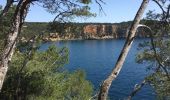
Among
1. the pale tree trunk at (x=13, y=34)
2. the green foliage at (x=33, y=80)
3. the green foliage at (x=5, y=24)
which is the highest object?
the pale tree trunk at (x=13, y=34)

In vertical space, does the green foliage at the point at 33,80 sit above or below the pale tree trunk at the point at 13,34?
below

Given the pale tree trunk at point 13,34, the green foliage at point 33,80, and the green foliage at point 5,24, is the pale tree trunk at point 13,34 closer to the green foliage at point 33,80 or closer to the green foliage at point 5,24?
the green foliage at point 33,80

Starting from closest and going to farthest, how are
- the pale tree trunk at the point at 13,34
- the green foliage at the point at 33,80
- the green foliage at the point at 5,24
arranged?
the pale tree trunk at the point at 13,34 → the green foliage at the point at 5,24 → the green foliage at the point at 33,80

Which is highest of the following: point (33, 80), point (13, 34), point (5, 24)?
point (13, 34)

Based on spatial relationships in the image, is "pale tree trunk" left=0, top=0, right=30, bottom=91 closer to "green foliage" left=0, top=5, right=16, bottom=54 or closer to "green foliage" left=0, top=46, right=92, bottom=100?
"green foliage" left=0, top=46, right=92, bottom=100

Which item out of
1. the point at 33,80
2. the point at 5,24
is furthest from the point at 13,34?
the point at 33,80

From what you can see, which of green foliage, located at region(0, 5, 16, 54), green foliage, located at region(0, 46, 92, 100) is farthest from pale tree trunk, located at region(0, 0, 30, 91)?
green foliage, located at region(0, 5, 16, 54)

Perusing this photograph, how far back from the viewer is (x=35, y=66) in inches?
851

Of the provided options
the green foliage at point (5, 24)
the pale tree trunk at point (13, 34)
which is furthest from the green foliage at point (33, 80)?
the pale tree trunk at point (13, 34)

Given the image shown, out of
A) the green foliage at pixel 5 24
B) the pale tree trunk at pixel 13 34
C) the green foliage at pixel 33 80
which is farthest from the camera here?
the green foliage at pixel 33 80

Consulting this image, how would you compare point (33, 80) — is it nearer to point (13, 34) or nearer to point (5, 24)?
point (5, 24)

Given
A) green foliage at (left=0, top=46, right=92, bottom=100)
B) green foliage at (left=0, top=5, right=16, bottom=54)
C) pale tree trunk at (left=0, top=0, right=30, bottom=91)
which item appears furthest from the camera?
green foliage at (left=0, top=46, right=92, bottom=100)

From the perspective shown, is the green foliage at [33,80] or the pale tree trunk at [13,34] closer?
the pale tree trunk at [13,34]

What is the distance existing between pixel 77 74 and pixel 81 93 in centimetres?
195
